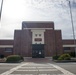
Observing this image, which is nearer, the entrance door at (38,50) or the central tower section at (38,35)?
the entrance door at (38,50)

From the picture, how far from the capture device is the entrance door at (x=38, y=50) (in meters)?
52.6

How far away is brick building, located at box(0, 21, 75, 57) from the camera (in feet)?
173

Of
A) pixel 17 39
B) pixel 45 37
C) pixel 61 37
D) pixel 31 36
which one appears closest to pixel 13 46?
pixel 17 39

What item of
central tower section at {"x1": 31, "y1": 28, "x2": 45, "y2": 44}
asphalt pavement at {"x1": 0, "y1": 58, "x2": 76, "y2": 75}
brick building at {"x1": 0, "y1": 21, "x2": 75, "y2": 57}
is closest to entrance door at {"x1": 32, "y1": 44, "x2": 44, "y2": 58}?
brick building at {"x1": 0, "y1": 21, "x2": 75, "y2": 57}

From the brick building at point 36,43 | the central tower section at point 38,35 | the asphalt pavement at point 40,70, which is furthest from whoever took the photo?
the central tower section at point 38,35

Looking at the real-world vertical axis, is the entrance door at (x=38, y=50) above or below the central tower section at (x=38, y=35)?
below

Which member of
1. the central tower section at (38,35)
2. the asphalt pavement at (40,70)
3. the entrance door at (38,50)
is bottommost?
the asphalt pavement at (40,70)

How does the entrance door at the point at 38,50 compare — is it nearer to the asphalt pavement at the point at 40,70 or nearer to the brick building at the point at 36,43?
the brick building at the point at 36,43

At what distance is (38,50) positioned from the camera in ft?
174

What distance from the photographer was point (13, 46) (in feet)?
178

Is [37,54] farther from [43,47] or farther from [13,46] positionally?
[13,46]

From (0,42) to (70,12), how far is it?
84.0 ft

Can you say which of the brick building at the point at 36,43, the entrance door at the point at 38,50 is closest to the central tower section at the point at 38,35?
the brick building at the point at 36,43

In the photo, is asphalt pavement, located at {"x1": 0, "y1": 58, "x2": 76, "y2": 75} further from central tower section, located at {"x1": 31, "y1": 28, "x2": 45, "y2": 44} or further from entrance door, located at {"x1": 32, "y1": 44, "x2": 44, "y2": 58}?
central tower section, located at {"x1": 31, "y1": 28, "x2": 45, "y2": 44}
